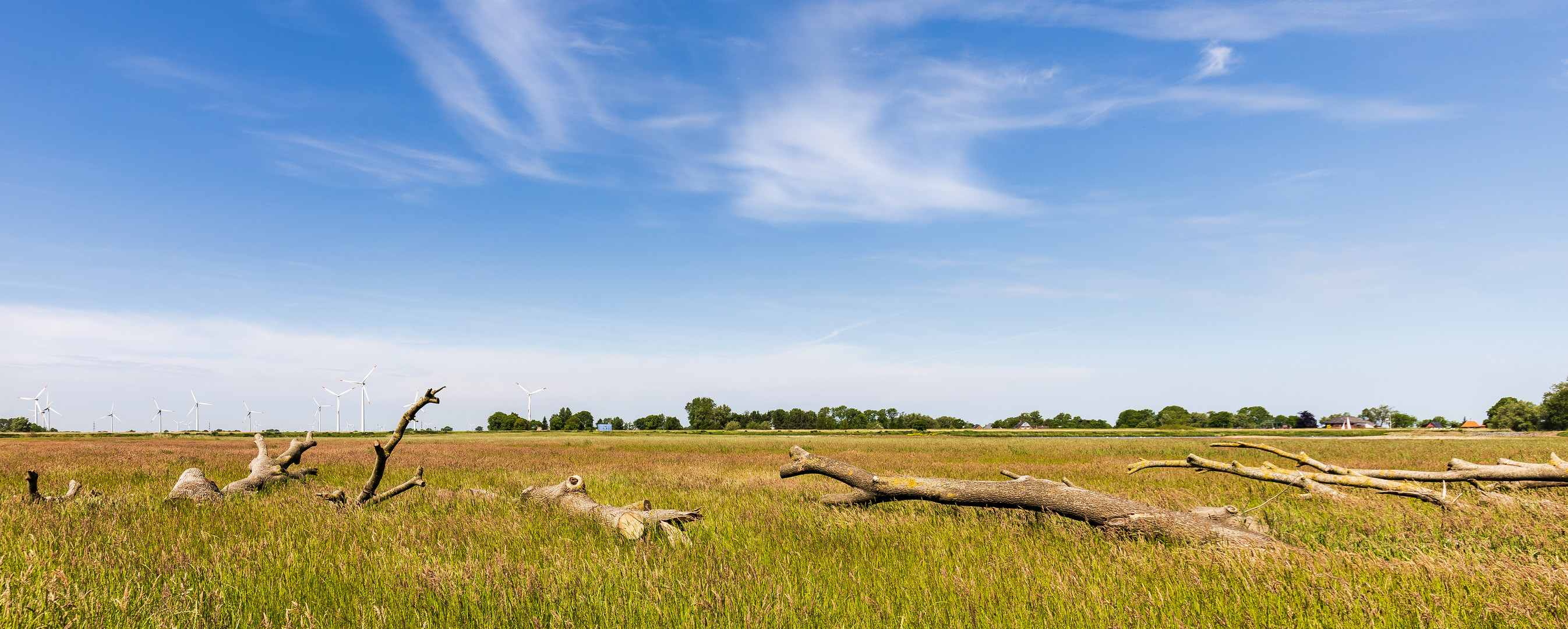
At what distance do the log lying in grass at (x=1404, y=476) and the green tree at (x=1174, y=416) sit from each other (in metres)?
193

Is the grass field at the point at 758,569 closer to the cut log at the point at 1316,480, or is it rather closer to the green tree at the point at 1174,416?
the cut log at the point at 1316,480

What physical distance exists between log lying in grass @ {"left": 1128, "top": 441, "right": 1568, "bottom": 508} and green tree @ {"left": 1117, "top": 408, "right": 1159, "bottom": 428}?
620ft

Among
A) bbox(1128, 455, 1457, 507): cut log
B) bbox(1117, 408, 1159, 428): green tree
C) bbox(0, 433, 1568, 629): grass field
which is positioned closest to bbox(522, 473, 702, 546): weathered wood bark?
bbox(0, 433, 1568, 629): grass field

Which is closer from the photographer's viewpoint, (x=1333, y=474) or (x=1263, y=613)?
(x=1263, y=613)

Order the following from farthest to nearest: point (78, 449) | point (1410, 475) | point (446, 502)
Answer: point (78, 449), point (446, 502), point (1410, 475)

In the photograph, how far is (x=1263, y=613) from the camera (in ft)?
11.8

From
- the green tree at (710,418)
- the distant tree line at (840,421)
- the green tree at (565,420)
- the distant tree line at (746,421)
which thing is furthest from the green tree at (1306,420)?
the green tree at (565,420)

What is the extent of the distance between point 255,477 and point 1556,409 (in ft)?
579

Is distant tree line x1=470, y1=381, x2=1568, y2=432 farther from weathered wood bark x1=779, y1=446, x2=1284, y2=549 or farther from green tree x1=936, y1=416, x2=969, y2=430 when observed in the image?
weathered wood bark x1=779, y1=446, x2=1284, y2=549

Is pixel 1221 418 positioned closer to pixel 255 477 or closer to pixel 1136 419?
pixel 1136 419

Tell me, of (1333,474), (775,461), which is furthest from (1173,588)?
(775,461)

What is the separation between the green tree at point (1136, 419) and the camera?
580 ft

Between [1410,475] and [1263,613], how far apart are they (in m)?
6.54

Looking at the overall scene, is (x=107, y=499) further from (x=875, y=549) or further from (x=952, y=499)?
(x=952, y=499)
